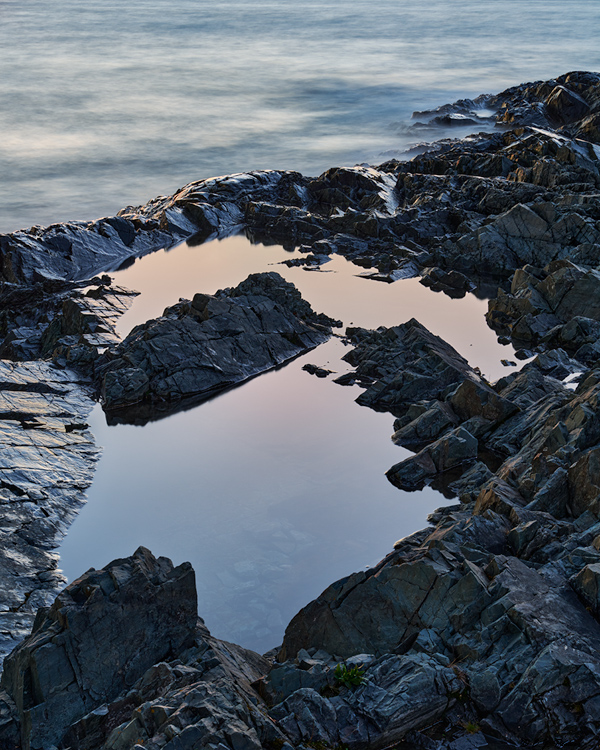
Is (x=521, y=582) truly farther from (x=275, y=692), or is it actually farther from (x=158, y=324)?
(x=158, y=324)

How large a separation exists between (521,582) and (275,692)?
18.6 ft

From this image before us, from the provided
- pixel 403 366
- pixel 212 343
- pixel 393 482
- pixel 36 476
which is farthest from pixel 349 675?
pixel 212 343

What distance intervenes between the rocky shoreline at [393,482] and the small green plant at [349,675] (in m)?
0.04

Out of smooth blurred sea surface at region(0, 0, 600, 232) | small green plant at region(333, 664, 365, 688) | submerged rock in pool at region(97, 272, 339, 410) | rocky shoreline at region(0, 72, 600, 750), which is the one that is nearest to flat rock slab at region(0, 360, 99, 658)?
rocky shoreline at region(0, 72, 600, 750)

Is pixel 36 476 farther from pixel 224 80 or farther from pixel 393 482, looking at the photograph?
pixel 224 80

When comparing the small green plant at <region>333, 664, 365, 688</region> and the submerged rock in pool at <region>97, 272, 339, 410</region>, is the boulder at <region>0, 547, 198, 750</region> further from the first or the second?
the submerged rock in pool at <region>97, 272, 339, 410</region>

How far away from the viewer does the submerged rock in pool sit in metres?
31.8

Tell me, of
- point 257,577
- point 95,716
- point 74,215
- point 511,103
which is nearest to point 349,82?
point 511,103

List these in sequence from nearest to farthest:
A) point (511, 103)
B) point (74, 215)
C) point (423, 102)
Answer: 1. point (74, 215)
2. point (511, 103)
3. point (423, 102)

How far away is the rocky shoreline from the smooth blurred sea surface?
27380mm

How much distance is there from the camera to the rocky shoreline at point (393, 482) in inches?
534

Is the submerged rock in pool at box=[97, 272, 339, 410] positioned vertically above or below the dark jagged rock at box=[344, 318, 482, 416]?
above

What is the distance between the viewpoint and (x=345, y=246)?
171 feet

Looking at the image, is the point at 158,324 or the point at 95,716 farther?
the point at 158,324
